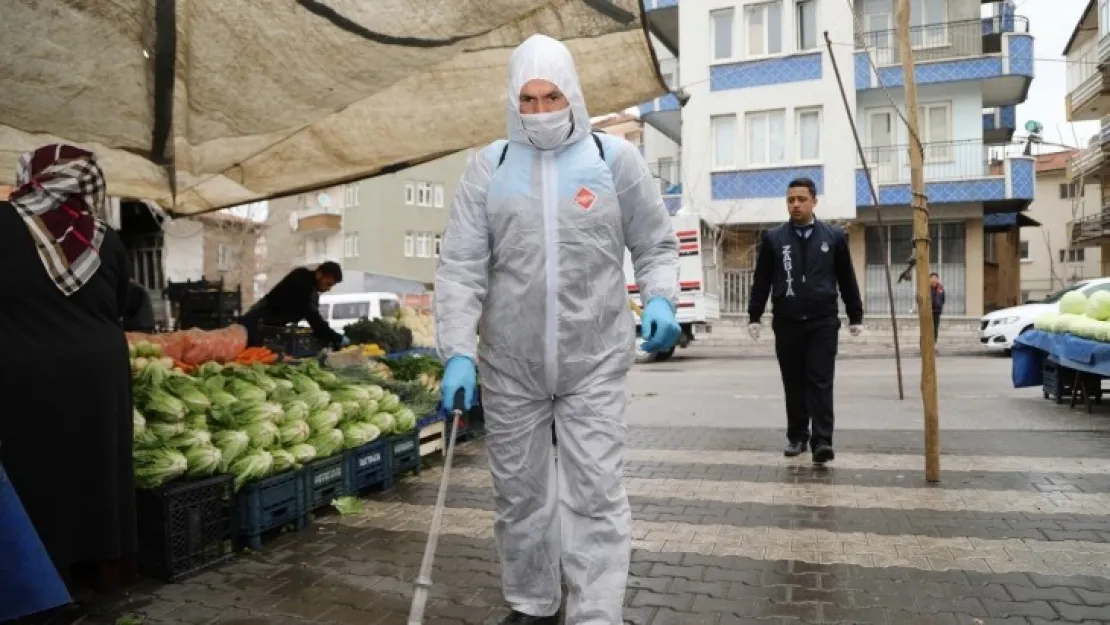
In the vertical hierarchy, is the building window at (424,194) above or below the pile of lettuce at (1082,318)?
above

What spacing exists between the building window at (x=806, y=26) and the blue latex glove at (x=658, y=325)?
24.9 meters

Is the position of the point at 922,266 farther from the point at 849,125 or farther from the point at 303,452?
the point at 849,125

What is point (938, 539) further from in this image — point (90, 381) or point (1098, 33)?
point (1098, 33)

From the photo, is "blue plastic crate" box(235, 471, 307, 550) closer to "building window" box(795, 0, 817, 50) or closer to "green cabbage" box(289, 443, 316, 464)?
"green cabbage" box(289, 443, 316, 464)

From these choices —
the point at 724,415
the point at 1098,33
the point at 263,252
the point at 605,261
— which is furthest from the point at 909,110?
the point at 263,252

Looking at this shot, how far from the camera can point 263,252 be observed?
58.1 meters

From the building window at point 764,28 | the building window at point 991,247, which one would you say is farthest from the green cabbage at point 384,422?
the building window at point 991,247

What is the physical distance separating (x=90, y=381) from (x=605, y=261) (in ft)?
7.30

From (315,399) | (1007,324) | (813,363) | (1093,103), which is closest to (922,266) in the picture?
(813,363)

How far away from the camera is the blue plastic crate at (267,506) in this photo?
4418mm

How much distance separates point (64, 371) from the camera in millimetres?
3475

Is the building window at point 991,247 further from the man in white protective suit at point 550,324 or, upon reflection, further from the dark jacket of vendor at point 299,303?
the man in white protective suit at point 550,324

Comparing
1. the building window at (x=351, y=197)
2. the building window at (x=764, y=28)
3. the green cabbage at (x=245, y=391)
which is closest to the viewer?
the green cabbage at (x=245, y=391)

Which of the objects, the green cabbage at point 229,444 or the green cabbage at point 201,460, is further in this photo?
the green cabbage at point 229,444
